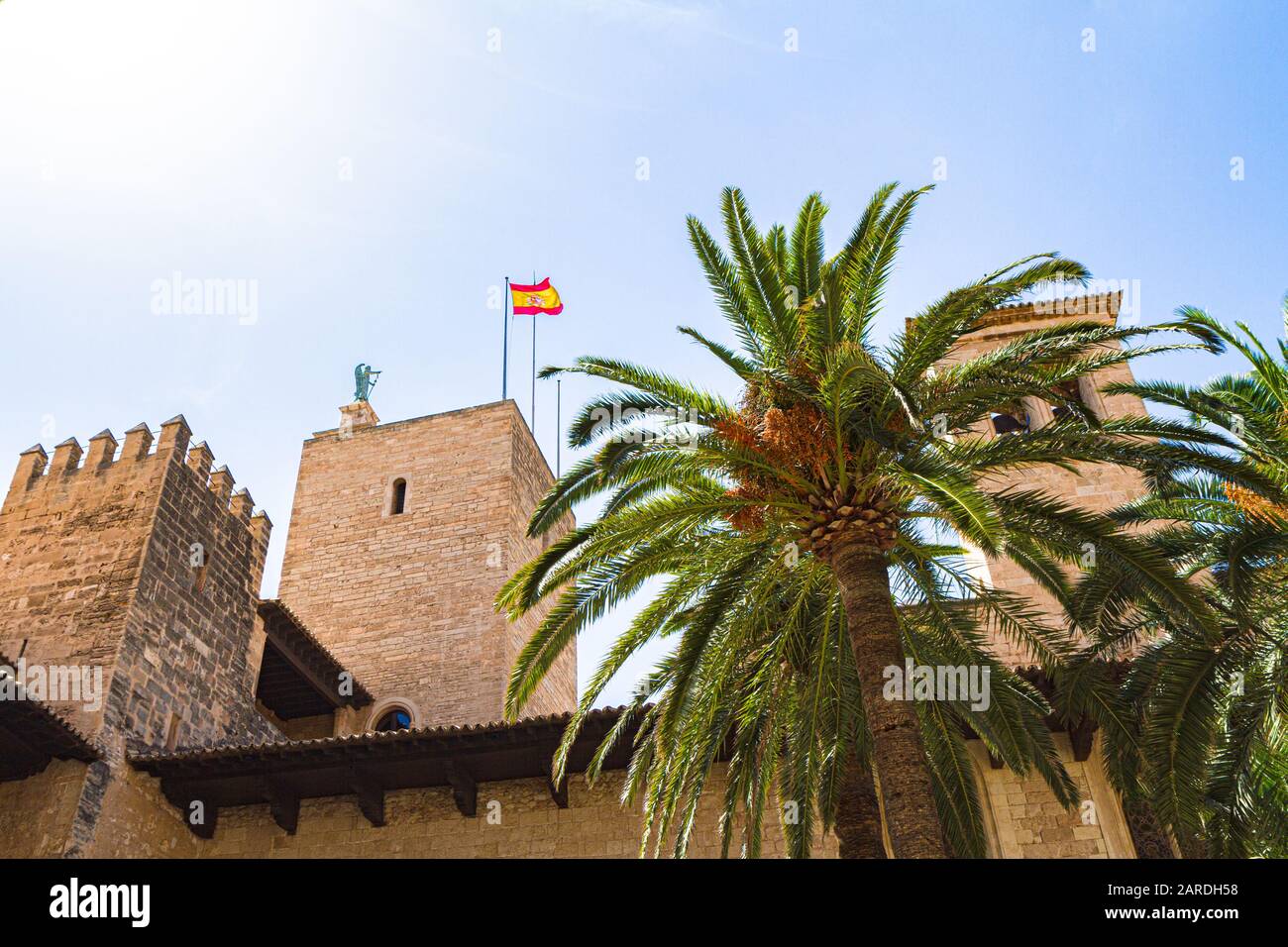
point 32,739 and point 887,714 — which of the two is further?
point 32,739

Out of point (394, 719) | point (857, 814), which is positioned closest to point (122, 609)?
point (394, 719)

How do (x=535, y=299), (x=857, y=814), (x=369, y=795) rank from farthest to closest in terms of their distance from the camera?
(x=535, y=299), (x=369, y=795), (x=857, y=814)

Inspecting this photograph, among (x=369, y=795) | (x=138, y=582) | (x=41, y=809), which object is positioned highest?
(x=138, y=582)

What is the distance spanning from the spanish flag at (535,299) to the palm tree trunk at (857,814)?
53.7 feet

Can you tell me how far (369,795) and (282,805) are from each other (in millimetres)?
1064

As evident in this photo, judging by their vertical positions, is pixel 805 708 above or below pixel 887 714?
above

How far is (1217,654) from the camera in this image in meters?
8.32

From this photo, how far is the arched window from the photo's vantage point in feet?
61.3

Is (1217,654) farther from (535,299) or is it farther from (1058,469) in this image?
(535,299)

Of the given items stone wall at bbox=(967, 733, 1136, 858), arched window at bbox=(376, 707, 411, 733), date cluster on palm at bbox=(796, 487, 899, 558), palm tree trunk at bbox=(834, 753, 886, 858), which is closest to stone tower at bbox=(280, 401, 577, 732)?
arched window at bbox=(376, 707, 411, 733)

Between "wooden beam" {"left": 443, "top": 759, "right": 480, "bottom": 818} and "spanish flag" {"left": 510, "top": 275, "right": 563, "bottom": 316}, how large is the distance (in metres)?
12.7
